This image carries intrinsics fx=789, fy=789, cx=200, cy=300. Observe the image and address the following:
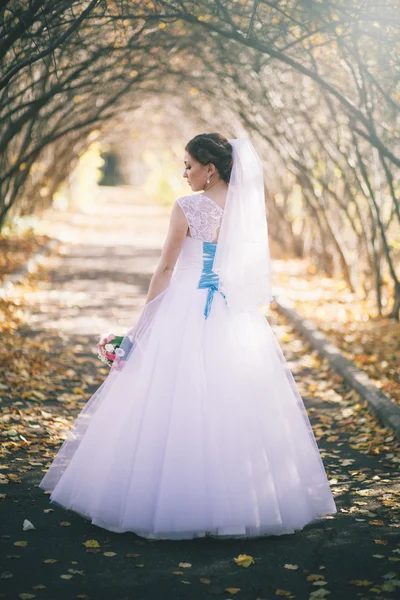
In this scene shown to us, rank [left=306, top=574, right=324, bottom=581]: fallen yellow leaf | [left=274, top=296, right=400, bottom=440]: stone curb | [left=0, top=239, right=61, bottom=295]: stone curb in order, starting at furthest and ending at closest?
[left=0, top=239, right=61, bottom=295]: stone curb, [left=274, top=296, right=400, bottom=440]: stone curb, [left=306, top=574, right=324, bottom=581]: fallen yellow leaf

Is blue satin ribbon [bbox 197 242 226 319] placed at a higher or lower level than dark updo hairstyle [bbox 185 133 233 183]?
lower

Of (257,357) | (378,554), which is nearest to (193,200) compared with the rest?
(257,357)

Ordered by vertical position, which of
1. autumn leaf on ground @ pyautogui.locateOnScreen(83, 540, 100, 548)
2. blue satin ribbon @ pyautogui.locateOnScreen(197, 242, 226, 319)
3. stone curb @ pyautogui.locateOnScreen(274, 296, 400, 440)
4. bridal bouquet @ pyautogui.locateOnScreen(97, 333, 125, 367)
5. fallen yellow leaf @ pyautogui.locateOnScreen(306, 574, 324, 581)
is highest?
blue satin ribbon @ pyautogui.locateOnScreen(197, 242, 226, 319)

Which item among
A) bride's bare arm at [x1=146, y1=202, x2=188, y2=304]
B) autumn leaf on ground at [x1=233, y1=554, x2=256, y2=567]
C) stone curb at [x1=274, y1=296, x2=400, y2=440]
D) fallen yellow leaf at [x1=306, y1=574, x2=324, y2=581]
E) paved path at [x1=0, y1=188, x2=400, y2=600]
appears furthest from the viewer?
stone curb at [x1=274, y1=296, x2=400, y2=440]

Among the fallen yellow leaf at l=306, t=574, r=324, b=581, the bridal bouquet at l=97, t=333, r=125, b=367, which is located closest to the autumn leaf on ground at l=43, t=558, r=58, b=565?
the bridal bouquet at l=97, t=333, r=125, b=367

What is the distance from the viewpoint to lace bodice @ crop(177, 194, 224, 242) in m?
4.42

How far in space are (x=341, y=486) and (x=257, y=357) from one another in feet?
4.45

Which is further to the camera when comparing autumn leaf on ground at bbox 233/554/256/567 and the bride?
the bride

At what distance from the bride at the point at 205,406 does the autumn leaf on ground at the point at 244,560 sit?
16cm

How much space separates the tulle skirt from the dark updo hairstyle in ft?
2.26

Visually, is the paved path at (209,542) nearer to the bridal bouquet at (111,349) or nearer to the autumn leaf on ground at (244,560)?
the autumn leaf on ground at (244,560)

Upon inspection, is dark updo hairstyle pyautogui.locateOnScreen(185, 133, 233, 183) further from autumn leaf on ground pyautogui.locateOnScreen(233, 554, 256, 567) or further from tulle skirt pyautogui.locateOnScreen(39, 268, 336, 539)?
autumn leaf on ground pyautogui.locateOnScreen(233, 554, 256, 567)

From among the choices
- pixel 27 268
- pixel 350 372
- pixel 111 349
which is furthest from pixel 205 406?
pixel 27 268

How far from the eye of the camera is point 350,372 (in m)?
8.32
